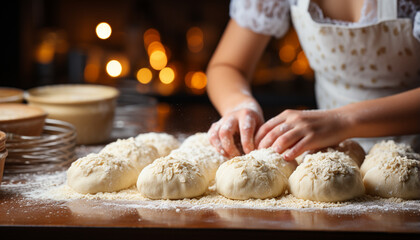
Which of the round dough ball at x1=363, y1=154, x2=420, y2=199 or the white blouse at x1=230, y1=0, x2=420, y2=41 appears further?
the white blouse at x1=230, y1=0, x2=420, y2=41

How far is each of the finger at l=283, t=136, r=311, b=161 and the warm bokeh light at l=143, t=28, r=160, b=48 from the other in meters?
2.63

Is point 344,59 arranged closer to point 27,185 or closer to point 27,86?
point 27,185

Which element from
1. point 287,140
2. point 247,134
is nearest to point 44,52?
point 247,134

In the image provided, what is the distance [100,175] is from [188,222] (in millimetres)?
306

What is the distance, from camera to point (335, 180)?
1.16 metres

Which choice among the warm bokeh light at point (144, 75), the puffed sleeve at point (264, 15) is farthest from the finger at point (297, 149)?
the warm bokeh light at point (144, 75)

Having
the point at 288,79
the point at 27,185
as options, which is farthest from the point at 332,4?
the point at 288,79

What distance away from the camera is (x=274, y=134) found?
135 cm

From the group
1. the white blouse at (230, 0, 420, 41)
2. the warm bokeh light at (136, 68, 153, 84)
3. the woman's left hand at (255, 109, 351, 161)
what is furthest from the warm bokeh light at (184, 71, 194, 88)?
the woman's left hand at (255, 109, 351, 161)

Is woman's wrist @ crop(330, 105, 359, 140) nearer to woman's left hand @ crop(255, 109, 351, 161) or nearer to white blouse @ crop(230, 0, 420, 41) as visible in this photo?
woman's left hand @ crop(255, 109, 351, 161)

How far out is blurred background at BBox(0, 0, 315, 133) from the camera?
3.61 metres

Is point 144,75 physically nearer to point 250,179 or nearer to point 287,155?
point 287,155

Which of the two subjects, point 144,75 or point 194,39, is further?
point 194,39

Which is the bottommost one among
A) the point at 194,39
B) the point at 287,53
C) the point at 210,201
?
the point at 210,201
